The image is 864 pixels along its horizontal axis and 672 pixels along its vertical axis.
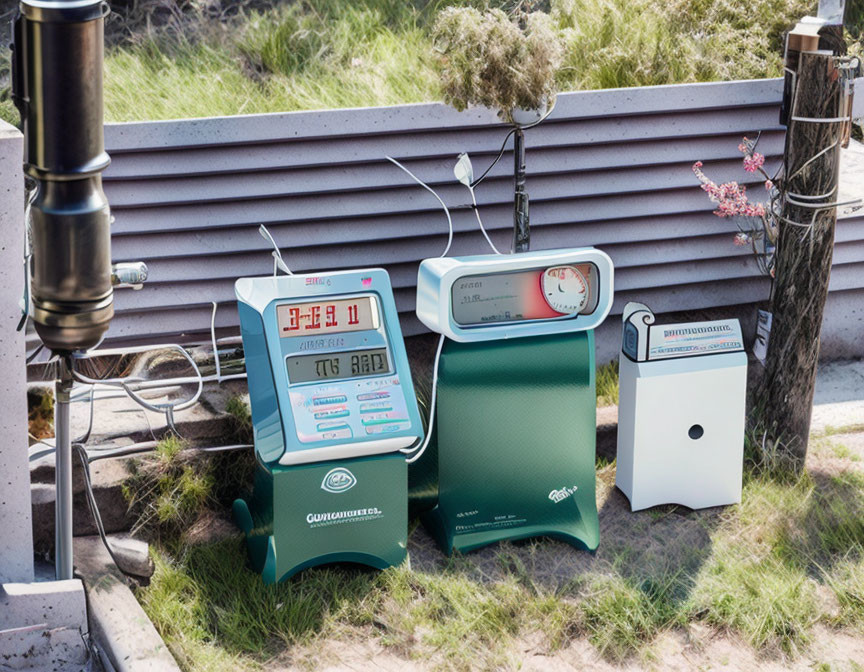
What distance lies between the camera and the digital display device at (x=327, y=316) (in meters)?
4.21

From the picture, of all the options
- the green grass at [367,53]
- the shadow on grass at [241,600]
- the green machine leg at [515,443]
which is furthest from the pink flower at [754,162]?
the shadow on grass at [241,600]

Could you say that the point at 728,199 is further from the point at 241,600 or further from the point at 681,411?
the point at 241,600

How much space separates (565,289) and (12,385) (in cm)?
197

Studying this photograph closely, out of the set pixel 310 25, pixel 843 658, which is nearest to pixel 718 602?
pixel 843 658

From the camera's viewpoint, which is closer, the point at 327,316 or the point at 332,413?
the point at 332,413

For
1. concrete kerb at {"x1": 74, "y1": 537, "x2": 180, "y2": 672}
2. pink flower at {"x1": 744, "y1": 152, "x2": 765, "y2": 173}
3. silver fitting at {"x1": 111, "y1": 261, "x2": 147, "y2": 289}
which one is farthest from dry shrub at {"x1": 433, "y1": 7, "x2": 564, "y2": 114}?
concrete kerb at {"x1": 74, "y1": 537, "x2": 180, "y2": 672}

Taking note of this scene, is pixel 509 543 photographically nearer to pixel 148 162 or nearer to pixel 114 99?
pixel 148 162

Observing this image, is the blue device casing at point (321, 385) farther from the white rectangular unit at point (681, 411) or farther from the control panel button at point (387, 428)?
the white rectangular unit at point (681, 411)

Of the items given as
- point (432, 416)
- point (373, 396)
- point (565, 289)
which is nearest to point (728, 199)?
point (565, 289)

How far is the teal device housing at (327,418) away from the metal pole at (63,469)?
70 centimetres

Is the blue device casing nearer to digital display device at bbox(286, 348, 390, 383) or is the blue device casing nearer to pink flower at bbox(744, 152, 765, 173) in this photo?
digital display device at bbox(286, 348, 390, 383)

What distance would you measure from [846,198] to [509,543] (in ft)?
9.41

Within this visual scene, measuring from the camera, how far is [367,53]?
6000 mm

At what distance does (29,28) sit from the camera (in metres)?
3.06
